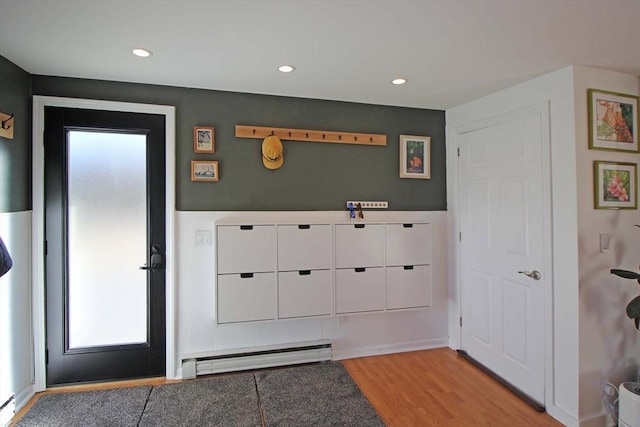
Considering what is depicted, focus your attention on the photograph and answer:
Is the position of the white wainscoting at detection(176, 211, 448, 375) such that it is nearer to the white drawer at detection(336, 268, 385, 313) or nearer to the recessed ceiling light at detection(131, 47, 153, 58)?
the white drawer at detection(336, 268, 385, 313)

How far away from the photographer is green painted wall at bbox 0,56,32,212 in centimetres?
217

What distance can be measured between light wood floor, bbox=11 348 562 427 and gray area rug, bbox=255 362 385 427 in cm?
12

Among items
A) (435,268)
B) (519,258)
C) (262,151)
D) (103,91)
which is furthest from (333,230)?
(103,91)

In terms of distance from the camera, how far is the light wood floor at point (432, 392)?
7.35 ft

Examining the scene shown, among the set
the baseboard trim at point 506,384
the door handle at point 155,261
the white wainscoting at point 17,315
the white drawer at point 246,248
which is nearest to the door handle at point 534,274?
the baseboard trim at point 506,384

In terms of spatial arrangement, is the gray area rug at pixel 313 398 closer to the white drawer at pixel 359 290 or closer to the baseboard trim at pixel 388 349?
the baseboard trim at pixel 388 349

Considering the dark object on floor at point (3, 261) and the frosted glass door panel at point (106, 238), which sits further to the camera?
the frosted glass door panel at point (106, 238)

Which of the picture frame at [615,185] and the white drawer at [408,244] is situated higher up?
the picture frame at [615,185]

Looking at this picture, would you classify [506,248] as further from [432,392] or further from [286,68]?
[286,68]

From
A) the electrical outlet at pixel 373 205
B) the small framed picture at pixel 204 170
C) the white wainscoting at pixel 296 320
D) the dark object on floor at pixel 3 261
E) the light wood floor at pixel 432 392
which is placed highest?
the small framed picture at pixel 204 170

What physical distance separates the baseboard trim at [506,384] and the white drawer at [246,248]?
1.97 metres

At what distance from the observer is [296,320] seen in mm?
2865

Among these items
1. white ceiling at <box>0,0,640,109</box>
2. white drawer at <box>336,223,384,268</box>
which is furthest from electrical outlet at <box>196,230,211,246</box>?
white ceiling at <box>0,0,640,109</box>

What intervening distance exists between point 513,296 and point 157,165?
2.96 m
